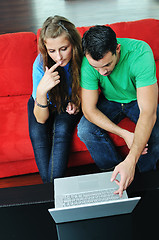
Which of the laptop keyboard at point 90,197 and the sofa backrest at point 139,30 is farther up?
the sofa backrest at point 139,30

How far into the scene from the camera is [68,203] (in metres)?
0.98

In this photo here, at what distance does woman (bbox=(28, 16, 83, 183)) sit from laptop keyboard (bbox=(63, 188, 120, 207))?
0.36 m

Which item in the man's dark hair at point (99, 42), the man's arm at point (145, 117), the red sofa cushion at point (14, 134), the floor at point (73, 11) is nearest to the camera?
the man's dark hair at point (99, 42)

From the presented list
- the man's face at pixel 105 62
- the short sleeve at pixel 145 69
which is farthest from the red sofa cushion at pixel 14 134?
the short sleeve at pixel 145 69

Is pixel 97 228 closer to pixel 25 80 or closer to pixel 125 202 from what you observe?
pixel 125 202

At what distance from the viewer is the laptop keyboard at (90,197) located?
0.99m

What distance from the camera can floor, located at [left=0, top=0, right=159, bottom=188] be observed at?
366 cm

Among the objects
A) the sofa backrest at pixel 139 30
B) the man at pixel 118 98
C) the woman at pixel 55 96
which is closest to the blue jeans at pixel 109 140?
the man at pixel 118 98

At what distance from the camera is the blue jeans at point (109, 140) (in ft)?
4.57

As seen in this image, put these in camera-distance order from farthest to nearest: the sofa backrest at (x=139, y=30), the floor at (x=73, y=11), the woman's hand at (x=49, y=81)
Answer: the floor at (x=73, y=11) < the sofa backrest at (x=139, y=30) < the woman's hand at (x=49, y=81)

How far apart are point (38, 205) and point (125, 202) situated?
1.27ft

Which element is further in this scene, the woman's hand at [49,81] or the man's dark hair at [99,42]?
the woman's hand at [49,81]

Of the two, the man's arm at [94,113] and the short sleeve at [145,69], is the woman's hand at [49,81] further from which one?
the short sleeve at [145,69]

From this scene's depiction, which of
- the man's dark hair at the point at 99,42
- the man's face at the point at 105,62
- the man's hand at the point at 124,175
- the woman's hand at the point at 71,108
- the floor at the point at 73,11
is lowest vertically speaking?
the man's hand at the point at 124,175
